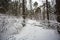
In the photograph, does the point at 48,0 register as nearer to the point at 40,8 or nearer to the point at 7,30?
the point at 40,8

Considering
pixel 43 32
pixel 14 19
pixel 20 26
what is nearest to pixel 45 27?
pixel 43 32

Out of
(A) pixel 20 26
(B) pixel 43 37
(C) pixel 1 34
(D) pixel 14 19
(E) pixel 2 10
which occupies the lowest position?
(B) pixel 43 37

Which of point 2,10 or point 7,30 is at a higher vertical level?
point 2,10

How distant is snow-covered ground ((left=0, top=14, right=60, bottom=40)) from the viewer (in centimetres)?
161

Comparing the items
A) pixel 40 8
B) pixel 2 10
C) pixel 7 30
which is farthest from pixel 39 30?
pixel 2 10

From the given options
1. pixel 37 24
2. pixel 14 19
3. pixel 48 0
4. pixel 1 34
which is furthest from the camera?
pixel 48 0

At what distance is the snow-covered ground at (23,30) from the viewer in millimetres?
1610

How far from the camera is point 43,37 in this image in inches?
67.6

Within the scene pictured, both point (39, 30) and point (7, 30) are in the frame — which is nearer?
point (7, 30)

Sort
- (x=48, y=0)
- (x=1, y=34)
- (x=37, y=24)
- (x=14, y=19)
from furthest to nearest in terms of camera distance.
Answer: (x=48, y=0), (x=37, y=24), (x=14, y=19), (x=1, y=34)

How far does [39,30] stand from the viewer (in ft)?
5.86

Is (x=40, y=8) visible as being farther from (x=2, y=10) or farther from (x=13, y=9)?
(x=2, y=10)

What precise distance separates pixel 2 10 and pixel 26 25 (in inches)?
20.9

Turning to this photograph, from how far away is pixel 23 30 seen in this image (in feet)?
5.65
